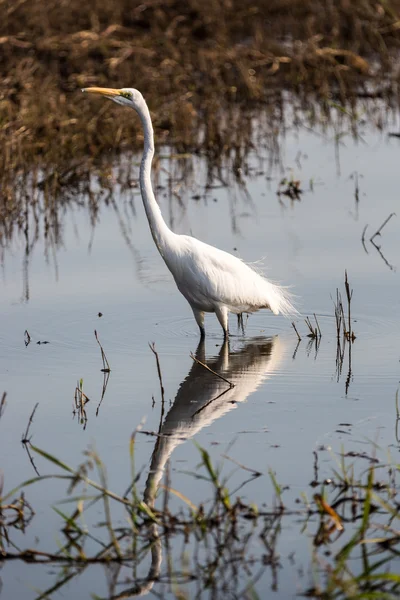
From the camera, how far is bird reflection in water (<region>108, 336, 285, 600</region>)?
177 inches

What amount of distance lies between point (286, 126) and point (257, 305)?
20.8ft

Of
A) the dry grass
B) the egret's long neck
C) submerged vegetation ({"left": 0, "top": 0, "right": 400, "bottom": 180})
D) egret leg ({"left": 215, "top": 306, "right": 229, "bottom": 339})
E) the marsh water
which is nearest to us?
the marsh water

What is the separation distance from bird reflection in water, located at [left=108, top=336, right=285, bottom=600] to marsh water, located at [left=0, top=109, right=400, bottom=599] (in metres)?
0.02

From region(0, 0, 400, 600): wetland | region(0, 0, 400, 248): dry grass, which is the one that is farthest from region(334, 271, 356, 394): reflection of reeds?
region(0, 0, 400, 248): dry grass

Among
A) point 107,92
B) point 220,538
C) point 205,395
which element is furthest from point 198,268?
point 220,538

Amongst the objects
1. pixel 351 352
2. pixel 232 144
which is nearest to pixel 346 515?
pixel 351 352

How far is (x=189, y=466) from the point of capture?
4703 millimetres

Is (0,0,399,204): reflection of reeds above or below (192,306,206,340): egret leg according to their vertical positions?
above

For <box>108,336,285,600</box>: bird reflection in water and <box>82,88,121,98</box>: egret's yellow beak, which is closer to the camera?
<box>108,336,285,600</box>: bird reflection in water

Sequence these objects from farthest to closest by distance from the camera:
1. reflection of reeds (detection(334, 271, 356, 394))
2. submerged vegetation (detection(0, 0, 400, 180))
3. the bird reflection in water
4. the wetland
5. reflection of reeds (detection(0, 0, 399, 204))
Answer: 1. submerged vegetation (detection(0, 0, 400, 180))
2. reflection of reeds (detection(0, 0, 399, 204))
3. reflection of reeds (detection(334, 271, 356, 394))
4. the bird reflection in water
5. the wetland

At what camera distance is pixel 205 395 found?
577 cm

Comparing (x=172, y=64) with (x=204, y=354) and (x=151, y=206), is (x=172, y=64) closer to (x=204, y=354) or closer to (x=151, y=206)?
(x=151, y=206)

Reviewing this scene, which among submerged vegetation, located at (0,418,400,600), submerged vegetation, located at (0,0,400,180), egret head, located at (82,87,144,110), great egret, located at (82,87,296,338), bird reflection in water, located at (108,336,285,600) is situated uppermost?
submerged vegetation, located at (0,0,400,180)

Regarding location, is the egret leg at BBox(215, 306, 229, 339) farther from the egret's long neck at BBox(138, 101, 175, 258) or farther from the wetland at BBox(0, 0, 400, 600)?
the egret's long neck at BBox(138, 101, 175, 258)
